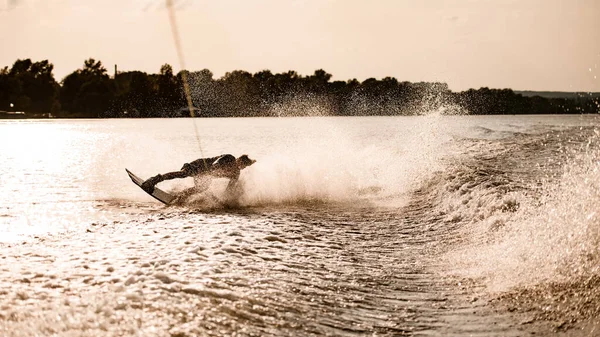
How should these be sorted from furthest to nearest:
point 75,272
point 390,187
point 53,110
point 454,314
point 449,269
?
point 53,110 < point 390,187 < point 449,269 < point 75,272 < point 454,314

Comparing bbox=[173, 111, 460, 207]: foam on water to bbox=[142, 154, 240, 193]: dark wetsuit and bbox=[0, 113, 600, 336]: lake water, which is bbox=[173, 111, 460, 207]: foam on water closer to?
bbox=[0, 113, 600, 336]: lake water

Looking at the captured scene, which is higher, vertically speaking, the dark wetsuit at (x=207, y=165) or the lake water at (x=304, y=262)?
the dark wetsuit at (x=207, y=165)

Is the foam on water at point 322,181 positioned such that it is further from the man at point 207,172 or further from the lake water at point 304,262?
the man at point 207,172

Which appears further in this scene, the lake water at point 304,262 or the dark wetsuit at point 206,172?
the dark wetsuit at point 206,172

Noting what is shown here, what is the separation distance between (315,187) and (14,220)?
7598 millimetres

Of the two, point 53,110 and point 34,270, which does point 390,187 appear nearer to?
point 34,270

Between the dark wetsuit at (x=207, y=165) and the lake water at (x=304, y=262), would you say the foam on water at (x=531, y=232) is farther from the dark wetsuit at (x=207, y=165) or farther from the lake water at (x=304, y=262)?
the dark wetsuit at (x=207, y=165)

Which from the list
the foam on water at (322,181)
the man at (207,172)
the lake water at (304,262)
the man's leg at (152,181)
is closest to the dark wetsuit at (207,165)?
the man at (207,172)

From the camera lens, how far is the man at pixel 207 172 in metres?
13.9

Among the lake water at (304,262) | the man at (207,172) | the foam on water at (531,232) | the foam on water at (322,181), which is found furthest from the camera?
the foam on water at (322,181)

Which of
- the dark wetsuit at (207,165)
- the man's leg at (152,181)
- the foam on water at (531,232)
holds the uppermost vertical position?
the dark wetsuit at (207,165)

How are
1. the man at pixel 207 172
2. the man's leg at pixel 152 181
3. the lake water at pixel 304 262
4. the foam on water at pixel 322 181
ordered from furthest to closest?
the foam on water at pixel 322 181
the man at pixel 207 172
the man's leg at pixel 152 181
the lake water at pixel 304 262

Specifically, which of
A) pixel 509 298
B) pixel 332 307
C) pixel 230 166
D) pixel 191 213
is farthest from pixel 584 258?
pixel 230 166

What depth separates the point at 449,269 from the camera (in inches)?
326
